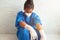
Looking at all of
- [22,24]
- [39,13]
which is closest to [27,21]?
[22,24]

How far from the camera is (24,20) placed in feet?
4.27

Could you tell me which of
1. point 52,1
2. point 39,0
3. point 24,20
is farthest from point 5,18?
point 52,1

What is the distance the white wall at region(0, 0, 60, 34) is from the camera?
1450mm

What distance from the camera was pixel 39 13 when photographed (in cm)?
148

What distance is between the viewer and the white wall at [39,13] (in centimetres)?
145

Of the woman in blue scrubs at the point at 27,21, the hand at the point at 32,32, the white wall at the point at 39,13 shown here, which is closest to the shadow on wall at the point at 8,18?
the white wall at the point at 39,13

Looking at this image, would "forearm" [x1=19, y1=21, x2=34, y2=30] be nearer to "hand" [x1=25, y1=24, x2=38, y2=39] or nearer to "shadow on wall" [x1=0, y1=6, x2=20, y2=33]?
"hand" [x1=25, y1=24, x2=38, y2=39]

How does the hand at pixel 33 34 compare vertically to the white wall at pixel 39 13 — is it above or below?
below

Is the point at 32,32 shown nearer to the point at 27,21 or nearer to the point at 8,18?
the point at 27,21

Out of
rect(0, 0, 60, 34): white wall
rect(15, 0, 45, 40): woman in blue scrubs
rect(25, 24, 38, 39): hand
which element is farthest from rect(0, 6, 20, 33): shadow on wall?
rect(25, 24, 38, 39): hand

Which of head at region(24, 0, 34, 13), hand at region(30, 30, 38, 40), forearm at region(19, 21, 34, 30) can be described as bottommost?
hand at region(30, 30, 38, 40)

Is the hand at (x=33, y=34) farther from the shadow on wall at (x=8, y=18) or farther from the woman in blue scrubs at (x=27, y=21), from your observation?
the shadow on wall at (x=8, y=18)

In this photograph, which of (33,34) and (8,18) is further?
(8,18)

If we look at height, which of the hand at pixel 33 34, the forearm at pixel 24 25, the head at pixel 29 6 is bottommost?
the hand at pixel 33 34
